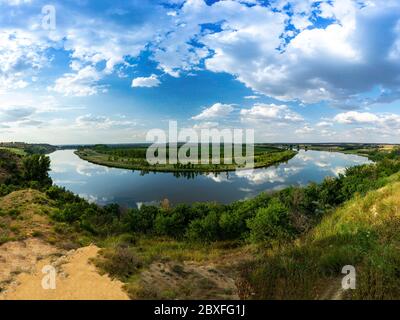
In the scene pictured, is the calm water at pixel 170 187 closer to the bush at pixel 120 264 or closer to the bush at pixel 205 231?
the bush at pixel 205 231

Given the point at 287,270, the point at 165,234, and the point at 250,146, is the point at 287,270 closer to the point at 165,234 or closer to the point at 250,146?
the point at 165,234

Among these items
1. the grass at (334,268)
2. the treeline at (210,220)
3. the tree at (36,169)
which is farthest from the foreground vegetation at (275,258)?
the tree at (36,169)

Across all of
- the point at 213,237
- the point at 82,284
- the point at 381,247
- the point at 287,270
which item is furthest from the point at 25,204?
the point at 381,247

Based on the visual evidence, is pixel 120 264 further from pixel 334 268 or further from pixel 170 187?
pixel 170 187

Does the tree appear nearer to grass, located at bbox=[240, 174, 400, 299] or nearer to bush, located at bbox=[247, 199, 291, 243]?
bush, located at bbox=[247, 199, 291, 243]

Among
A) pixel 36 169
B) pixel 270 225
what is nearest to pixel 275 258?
pixel 270 225

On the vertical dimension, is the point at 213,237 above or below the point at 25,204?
below

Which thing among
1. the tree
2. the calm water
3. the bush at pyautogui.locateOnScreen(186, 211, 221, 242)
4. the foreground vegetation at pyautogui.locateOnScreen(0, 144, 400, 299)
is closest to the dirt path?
the foreground vegetation at pyautogui.locateOnScreen(0, 144, 400, 299)

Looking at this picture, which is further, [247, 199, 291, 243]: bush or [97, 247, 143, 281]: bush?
[247, 199, 291, 243]: bush
